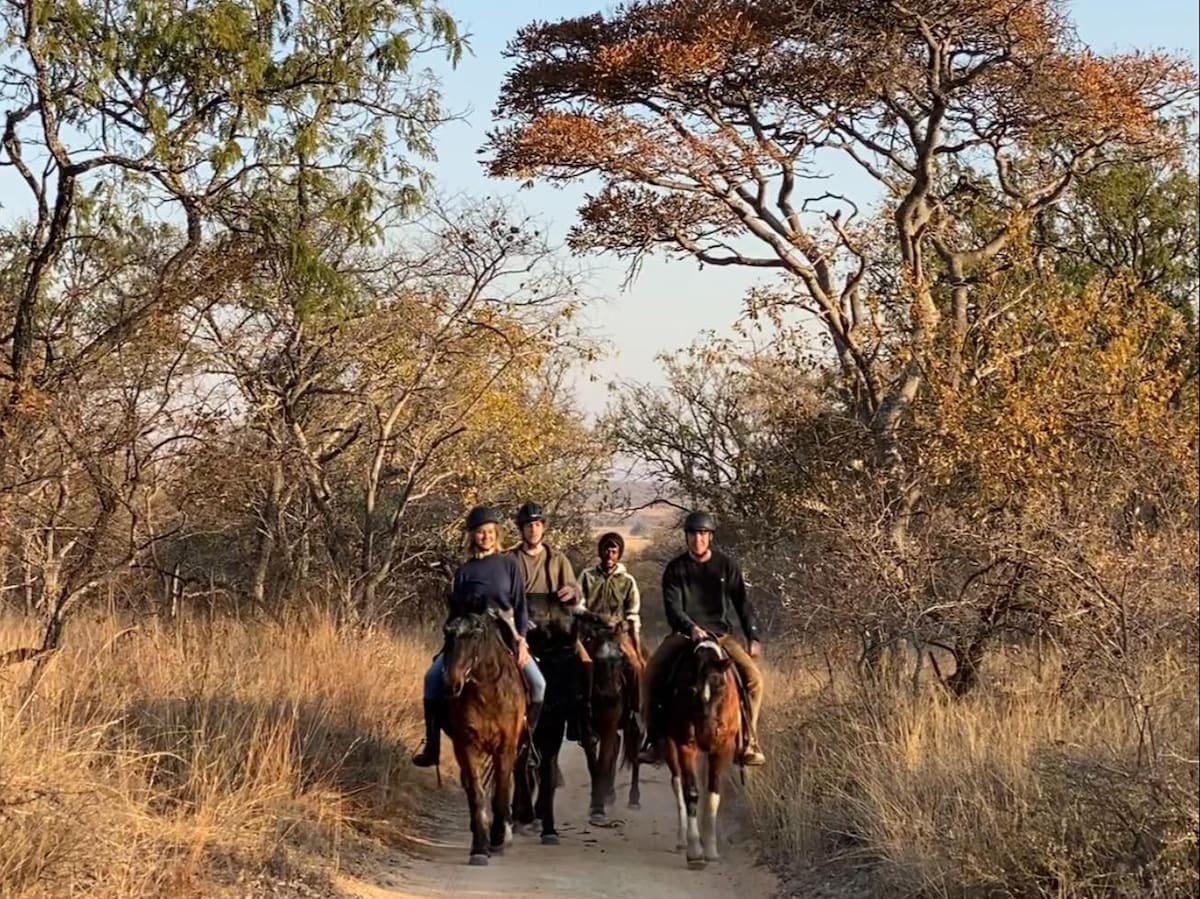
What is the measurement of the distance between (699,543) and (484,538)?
5.44 ft

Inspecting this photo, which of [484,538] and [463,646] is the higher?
[484,538]

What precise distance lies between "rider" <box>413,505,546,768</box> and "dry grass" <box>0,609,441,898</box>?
909mm

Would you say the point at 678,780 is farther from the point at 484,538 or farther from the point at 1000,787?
the point at 1000,787

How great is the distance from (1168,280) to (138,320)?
49.8ft

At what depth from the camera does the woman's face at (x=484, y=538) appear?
9.71 metres

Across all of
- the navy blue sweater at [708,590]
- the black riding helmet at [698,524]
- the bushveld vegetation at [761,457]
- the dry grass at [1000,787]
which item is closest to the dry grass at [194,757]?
the bushveld vegetation at [761,457]

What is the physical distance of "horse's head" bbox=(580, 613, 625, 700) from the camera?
35.0 feet

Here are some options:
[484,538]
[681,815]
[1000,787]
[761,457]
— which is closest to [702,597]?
[681,815]

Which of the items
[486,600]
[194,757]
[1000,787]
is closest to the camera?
[1000,787]

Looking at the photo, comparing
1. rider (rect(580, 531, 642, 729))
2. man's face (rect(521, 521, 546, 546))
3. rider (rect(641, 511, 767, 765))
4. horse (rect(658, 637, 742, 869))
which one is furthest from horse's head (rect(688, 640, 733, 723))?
rider (rect(580, 531, 642, 729))

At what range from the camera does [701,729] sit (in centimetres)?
916

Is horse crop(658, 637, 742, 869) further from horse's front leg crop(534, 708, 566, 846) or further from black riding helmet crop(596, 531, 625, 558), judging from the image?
black riding helmet crop(596, 531, 625, 558)

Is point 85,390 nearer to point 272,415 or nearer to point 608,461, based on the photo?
point 272,415

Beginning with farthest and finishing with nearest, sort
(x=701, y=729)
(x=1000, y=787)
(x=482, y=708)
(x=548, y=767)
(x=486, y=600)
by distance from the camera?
(x=548, y=767)
(x=486, y=600)
(x=701, y=729)
(x=482, y=708)
(x=1000, y=787)
